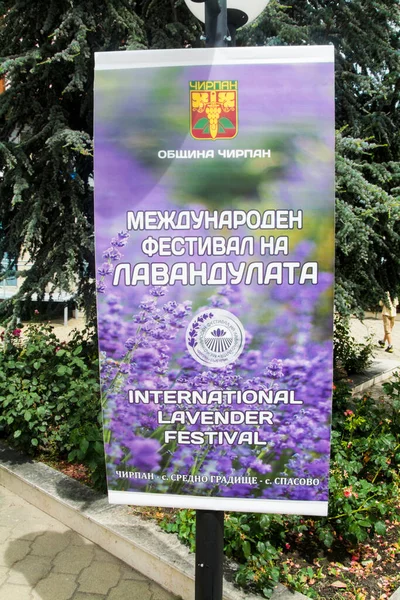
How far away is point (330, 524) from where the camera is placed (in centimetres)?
289

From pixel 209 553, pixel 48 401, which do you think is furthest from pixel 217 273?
pixel 48 401

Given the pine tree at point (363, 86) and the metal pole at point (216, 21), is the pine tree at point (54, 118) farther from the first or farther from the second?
the metal pole at point (216, 21)

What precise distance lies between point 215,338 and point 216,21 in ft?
3.74

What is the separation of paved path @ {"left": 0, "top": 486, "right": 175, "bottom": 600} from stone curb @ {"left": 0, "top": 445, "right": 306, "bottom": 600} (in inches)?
2.2

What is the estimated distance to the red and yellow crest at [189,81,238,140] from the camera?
1.65 m

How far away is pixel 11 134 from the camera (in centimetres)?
475

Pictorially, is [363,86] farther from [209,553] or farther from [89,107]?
[209,553]

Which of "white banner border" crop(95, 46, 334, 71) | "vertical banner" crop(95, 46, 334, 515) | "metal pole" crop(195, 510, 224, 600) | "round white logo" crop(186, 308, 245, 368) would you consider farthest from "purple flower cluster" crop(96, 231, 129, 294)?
"metal pole" crop(195, 510, 224, 600)

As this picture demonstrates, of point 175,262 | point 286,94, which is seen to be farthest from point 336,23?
point 175,262

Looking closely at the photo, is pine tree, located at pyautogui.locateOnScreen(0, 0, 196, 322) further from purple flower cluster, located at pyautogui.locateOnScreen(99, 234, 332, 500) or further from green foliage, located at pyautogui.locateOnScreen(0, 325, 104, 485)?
purple flower cluster, located at pyautogui.locateOnScreen(99, 234, 332, 500)

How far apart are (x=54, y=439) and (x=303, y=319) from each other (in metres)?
2.82

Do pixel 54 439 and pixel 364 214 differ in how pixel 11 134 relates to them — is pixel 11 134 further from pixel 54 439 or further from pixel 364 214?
pixel 364 214

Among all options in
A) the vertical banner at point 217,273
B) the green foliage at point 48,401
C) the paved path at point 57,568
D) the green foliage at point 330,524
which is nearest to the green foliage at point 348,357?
the green foliage at point 330,524

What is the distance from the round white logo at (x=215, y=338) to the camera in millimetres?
1741
